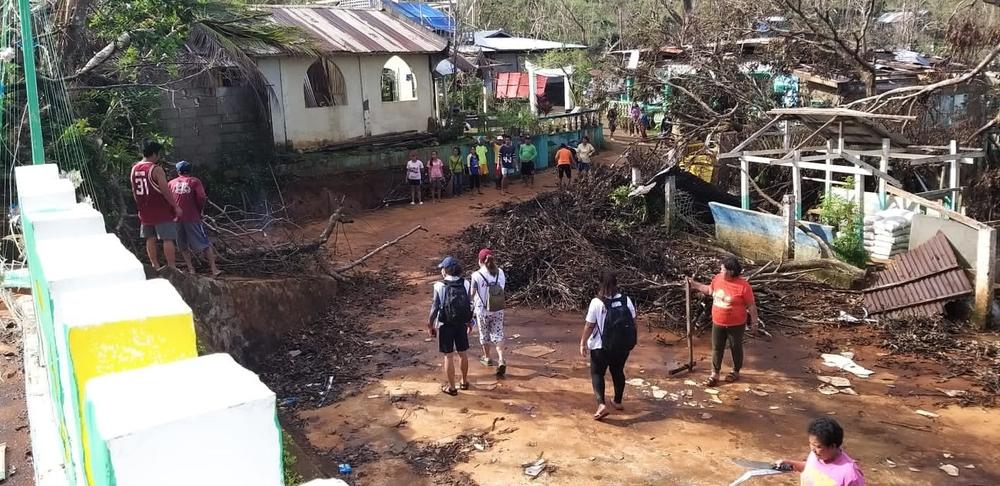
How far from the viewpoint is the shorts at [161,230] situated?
8055 mm

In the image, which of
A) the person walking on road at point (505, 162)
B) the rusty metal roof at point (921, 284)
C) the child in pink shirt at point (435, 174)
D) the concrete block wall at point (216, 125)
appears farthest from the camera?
the person walking on road at point (505, 162)

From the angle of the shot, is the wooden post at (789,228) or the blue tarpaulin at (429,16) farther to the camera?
the blue tarpaulin at (429,16)

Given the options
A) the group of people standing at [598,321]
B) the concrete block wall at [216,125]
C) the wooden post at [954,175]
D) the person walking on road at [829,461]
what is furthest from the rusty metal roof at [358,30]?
the person walking on road at [829,461]

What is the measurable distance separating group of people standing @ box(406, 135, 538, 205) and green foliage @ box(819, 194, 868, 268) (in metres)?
8.90

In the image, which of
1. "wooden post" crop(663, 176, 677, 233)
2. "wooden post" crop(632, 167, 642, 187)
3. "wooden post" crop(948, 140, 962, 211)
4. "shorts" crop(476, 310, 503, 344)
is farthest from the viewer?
A: "wooden post" crop(632, 167, 642, 187)

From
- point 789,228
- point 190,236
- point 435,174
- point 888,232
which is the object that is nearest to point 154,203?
point 190,236

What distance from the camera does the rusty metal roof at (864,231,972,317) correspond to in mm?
9477

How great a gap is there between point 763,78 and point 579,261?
9073mm

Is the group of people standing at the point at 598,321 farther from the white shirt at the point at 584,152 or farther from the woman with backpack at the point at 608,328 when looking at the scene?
the white shirt at the point at 584,152

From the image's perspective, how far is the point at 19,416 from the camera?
6.70 m

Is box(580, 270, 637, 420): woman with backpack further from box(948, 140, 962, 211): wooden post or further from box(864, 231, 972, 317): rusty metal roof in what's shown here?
box(948, 140, 962, 211): wooden post

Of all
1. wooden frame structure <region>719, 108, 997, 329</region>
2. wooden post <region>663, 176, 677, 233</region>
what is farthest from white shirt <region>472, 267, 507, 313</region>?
wooden post <region>663, 176, 677, 233</region>

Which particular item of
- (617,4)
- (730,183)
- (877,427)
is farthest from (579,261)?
(617,4)

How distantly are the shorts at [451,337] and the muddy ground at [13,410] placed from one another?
344 centimetres
